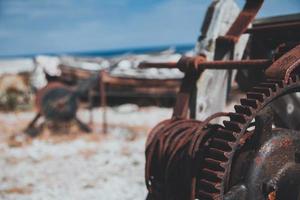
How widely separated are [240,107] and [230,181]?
0.34m

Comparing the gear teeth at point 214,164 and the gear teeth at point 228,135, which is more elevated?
the gear teeth at point 228,135

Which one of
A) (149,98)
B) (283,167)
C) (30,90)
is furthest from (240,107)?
(30,90)

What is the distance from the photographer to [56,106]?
34.9ft

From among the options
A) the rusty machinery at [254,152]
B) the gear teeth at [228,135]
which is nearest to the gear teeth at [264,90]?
the rusty machinery at [254,152]

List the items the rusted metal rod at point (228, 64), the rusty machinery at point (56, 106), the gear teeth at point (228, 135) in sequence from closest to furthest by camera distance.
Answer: the gear teeth at point (228, 135) → the rusted metal rod at point (228, 64) → the rusty machinery at point (56, 106)

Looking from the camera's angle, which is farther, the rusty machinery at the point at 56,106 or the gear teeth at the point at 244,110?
the rusty machinery at the point at 56,106

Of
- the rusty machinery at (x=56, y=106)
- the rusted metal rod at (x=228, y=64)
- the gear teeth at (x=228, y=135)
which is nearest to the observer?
the gear teeth at (x=228, y=135)

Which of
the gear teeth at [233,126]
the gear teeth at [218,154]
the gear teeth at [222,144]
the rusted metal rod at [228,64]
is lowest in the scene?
the gear teeth at [218,154]

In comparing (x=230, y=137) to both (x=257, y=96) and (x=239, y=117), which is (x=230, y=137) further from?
(x=257, y=96)

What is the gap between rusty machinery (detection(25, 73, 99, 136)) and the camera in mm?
10594

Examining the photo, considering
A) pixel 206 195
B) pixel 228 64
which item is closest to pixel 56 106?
pixel 228 64

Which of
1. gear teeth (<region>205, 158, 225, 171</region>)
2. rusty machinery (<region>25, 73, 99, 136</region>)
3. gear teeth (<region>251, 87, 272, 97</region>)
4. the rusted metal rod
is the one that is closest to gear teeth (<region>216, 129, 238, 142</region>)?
gear teeth (<region>205, 158, 225, 171</region>)

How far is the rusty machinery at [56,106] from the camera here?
417 inches

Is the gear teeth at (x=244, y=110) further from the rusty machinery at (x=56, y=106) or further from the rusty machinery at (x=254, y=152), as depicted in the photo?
the rusty machinery at (x=56, y=106)
